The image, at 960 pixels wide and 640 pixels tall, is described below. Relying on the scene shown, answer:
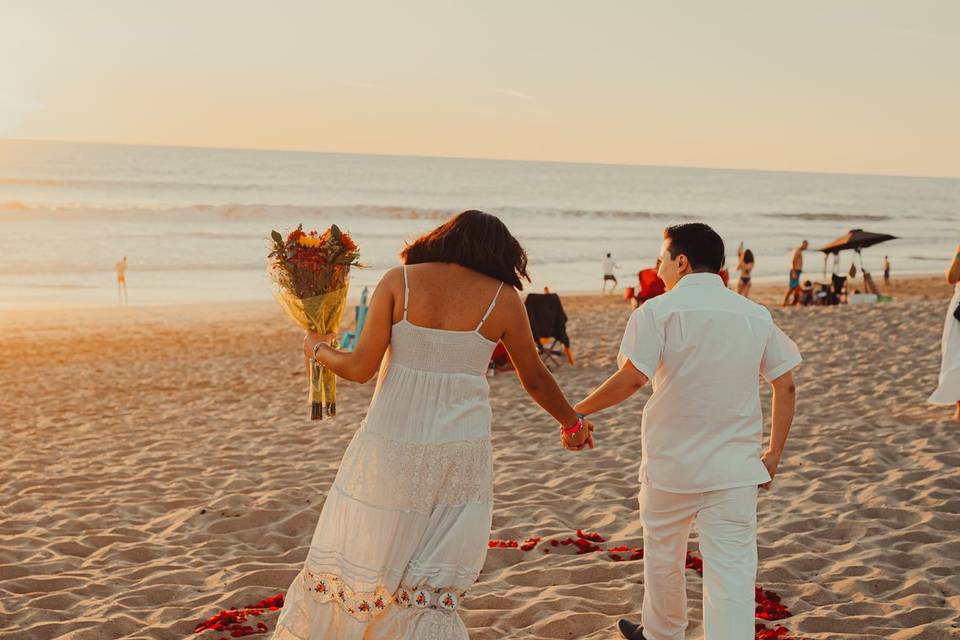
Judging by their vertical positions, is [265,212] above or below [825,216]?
below

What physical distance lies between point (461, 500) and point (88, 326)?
1439 cm

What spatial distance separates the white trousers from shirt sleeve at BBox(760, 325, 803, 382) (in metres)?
0.42

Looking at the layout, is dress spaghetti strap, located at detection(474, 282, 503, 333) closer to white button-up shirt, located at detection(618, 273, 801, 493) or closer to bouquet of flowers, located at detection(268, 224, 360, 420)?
white button-up shirt, located at detection(618, 273, 801, 493)

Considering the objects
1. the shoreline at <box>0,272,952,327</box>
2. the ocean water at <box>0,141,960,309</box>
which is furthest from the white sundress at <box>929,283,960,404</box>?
the shoreline at <box>0,272,952,327</box>

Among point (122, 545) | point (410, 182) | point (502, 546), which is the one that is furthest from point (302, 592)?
point (410, 182)

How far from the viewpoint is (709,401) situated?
10.6 feet

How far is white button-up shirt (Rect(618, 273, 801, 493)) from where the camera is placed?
3225 mm

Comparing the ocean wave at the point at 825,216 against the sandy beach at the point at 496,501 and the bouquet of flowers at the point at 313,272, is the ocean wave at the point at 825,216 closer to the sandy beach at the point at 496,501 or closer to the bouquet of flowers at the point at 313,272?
the sandy beach at the point at 496,501

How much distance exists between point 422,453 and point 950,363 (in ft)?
19.4

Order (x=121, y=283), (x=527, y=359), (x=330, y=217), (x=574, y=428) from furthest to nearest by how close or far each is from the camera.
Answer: (x=330, y=217), (x=121, y=283), (x=574, y=428), (x=527, y=359)

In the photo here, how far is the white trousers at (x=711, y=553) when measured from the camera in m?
3.18

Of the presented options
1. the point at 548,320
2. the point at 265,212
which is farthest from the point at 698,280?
the point at 265,212

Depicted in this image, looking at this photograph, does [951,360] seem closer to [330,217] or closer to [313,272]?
[313,272]

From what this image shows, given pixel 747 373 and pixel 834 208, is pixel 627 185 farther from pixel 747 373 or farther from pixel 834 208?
pixel 747 373
